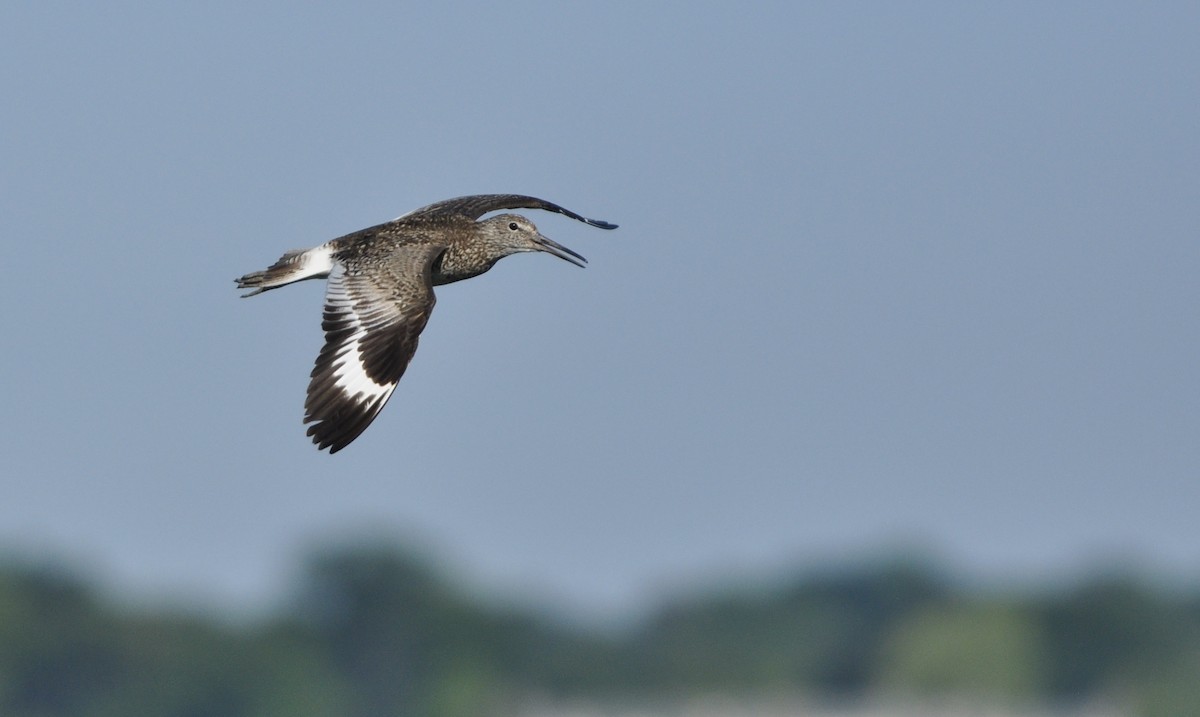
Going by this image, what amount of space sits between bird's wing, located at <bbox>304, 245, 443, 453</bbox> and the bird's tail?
19 centimetres

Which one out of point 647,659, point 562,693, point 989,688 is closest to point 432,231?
point 989,688

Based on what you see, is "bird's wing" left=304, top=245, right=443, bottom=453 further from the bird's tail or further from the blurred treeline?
the blurred treeline

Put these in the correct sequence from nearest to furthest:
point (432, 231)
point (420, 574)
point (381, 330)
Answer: point (381, 330), point (432, 231), point (420, 574)

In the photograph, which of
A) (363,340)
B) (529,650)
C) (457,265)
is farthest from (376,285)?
(529,650)

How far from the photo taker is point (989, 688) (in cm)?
11144

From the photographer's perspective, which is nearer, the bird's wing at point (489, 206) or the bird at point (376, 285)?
the bird at point (376, 285)

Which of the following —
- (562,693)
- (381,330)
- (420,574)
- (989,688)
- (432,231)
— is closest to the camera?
(381,330)

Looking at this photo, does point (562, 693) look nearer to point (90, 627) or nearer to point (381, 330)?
point (90, 627)

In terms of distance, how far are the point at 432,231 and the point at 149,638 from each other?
358ft

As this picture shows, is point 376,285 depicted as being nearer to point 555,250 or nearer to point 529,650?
point 555,250

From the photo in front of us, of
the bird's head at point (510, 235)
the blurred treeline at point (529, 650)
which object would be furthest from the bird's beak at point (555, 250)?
the blurred treeline at point (529, 650)

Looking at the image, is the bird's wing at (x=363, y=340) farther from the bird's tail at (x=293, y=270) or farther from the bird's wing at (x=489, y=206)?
the bird's wing at (x=489, y=206)

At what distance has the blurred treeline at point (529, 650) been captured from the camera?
121375 mm

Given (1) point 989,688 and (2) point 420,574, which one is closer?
(1) point 989,688
